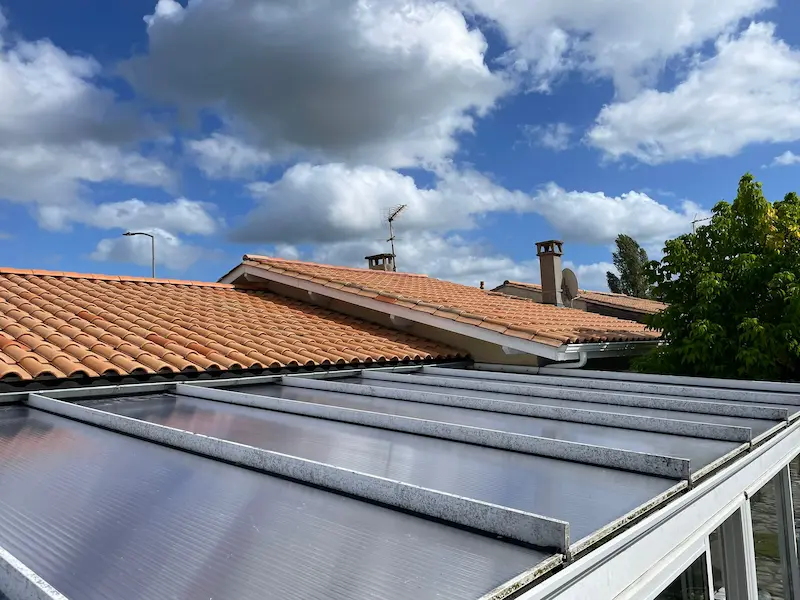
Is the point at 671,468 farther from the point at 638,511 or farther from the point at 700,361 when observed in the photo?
the point at 700,361

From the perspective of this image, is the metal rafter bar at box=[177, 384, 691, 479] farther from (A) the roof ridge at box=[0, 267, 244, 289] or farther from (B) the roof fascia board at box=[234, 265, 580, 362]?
(A) the roof ridge at box=[0, 267, 244, 289]

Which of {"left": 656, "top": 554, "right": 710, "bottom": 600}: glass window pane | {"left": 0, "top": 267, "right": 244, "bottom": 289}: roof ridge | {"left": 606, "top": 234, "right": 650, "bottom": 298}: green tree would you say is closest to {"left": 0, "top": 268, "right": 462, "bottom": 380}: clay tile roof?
{"left": 0, "top": 267, "right": 244, "bottom": 289}: roof ridge

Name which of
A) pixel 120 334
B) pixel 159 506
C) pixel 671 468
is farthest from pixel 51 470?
pixel 120 334

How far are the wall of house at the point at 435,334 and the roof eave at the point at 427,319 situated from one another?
0.15 meters

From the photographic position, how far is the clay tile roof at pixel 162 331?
604 centimetres

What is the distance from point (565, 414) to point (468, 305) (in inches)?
255

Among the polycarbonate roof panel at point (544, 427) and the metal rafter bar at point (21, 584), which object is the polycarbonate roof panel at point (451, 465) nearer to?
the polycarbonate roof panel at point (544, 427)

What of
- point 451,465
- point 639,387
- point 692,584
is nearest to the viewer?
point 451,465

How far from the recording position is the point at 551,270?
1617 cm

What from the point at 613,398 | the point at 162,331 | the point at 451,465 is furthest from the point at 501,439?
the point at 162,331

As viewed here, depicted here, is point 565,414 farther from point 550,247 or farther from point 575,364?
point 550,247

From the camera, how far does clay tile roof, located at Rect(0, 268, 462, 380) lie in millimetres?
6035

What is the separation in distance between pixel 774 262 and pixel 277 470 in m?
8.19

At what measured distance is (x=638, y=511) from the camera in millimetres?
2674
